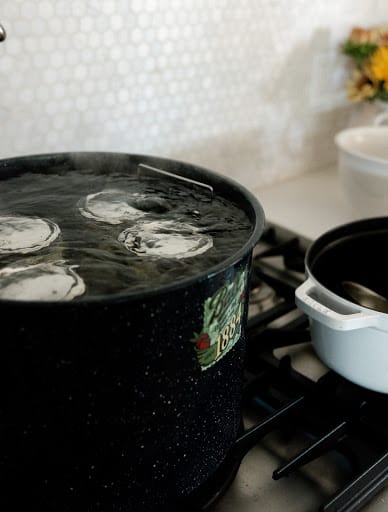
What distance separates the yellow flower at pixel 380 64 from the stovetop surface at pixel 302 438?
2.02ft

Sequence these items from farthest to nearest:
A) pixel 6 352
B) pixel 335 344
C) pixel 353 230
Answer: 1. pixel 353 230
2. pixel 335 344
3. pixel 6 352

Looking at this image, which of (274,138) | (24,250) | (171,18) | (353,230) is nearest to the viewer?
(24,250)

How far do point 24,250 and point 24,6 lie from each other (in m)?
0.39

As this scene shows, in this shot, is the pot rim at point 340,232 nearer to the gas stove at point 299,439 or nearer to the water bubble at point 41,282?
the gas stove at point 299,439

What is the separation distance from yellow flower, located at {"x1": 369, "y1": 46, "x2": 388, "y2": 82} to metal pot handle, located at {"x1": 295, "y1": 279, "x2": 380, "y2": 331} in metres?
0.75

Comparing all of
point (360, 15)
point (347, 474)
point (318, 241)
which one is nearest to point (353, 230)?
point (318, 241)

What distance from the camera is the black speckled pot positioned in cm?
40

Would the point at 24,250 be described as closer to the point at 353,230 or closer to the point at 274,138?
the point at 353,230

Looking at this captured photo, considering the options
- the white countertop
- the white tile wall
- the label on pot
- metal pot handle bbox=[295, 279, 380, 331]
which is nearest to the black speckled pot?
the label on pot

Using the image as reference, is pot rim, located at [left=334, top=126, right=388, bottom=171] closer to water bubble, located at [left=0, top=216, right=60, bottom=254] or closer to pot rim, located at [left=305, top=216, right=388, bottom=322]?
pot rim, located at [left=305, top=216, right=388, bottom=322]

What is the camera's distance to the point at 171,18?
0.91m

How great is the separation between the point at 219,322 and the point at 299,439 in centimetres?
26

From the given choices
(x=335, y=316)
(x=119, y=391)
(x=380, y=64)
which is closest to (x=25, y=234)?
(x=119, y=391)

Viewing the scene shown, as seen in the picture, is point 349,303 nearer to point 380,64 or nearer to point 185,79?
point 185,79
